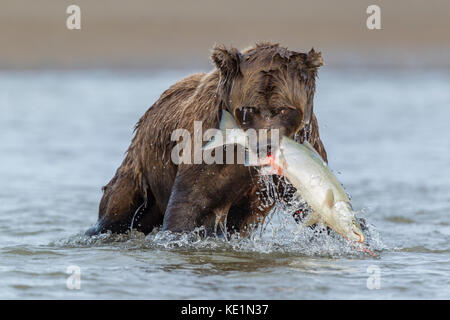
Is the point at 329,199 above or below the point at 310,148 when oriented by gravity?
below

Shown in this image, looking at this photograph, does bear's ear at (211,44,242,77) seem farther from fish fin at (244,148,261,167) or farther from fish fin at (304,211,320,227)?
fish fin at (304,211,320,227)

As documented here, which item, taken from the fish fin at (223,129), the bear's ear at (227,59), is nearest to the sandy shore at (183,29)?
the bear's ear at (227,59)

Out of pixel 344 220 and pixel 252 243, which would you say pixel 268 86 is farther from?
pixel 252 243

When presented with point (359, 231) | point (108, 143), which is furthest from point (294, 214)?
point (108, 143)

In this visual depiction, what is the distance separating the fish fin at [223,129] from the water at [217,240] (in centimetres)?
98

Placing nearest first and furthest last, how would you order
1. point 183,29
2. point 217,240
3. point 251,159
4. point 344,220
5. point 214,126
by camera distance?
point 251,159, point 344,220, point 214,126, point 217,240, point 183,29

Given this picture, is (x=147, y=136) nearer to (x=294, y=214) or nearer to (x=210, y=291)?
(x=294, y=214)

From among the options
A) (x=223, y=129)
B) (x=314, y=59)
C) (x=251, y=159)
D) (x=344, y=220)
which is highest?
(x=314, y=59)

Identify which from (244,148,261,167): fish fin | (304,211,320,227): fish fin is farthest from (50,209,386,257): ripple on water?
(244,148,261,167): fish fin

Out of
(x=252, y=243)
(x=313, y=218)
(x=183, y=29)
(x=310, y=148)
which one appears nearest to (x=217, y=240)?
(x=252, y=243)

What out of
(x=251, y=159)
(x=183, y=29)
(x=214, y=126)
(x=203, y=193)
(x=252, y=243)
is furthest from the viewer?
(x=183, y=29)

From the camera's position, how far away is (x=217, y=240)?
759 cm

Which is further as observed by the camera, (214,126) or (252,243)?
(252,243)

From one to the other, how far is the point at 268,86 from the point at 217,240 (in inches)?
64.3
